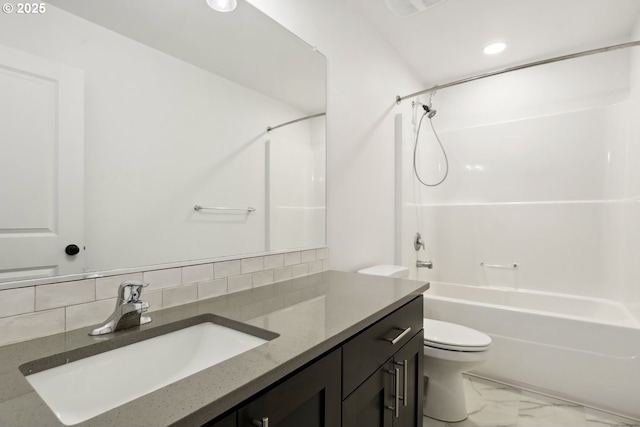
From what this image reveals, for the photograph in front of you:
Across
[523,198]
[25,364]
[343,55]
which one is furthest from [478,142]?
[25,364]

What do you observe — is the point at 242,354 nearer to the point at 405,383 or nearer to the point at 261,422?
the point at 261,422

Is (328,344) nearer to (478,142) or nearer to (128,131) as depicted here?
(128,131)

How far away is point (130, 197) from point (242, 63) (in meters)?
0.72

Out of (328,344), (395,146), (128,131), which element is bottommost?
(328,344)

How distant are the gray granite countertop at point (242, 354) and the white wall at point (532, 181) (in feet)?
5.15

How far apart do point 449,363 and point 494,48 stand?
96.1 inches

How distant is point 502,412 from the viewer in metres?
1.79

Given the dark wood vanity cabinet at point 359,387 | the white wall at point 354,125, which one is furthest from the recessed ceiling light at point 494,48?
the dark wood vanity cabinet at point 359,387

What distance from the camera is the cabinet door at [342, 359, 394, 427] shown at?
2.80ft

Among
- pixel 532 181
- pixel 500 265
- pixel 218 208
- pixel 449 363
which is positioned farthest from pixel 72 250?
pixel 532 181

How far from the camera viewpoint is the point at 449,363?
165 centimetres

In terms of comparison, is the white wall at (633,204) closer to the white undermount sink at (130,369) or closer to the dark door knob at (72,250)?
the white undermount sink at (130,369)

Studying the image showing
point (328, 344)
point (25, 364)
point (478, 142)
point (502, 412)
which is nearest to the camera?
point (25, 364)

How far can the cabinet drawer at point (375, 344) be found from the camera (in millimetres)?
841
